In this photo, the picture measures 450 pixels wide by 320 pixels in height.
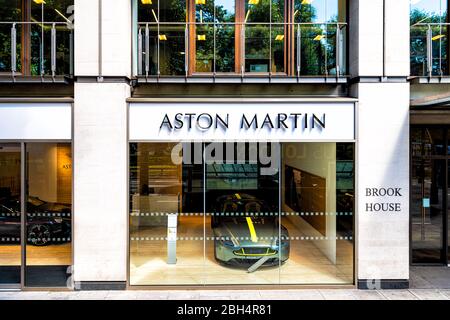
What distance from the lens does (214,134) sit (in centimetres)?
838

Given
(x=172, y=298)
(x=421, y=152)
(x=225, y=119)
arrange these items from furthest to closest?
(x=421, y=152) → (x=225, y=119) → (x=172, y=298)

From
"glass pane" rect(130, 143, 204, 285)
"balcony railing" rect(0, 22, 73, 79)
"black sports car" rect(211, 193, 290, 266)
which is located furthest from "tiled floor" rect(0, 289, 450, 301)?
"balcony railing" rect(0, 22, 73, 79)

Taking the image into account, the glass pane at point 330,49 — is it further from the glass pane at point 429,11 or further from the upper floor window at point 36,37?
the upper floor window at point 36,37

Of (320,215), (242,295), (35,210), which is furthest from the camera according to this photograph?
(320,215)

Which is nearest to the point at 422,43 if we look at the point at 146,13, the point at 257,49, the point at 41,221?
the point at 257,49

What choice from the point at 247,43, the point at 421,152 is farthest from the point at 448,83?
the point at 247,43

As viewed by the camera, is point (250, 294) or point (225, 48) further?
point (225, 48)

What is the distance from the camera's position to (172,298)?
7.82 metres

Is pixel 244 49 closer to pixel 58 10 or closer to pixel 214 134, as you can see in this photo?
pixel 214 134

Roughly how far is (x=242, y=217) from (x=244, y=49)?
3.51 metres

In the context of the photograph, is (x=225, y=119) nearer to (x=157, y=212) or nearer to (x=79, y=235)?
(x=157, y=212)

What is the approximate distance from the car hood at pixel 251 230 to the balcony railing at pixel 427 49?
176 inches

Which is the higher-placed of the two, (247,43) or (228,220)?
(247,43)

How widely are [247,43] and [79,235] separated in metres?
5.14
